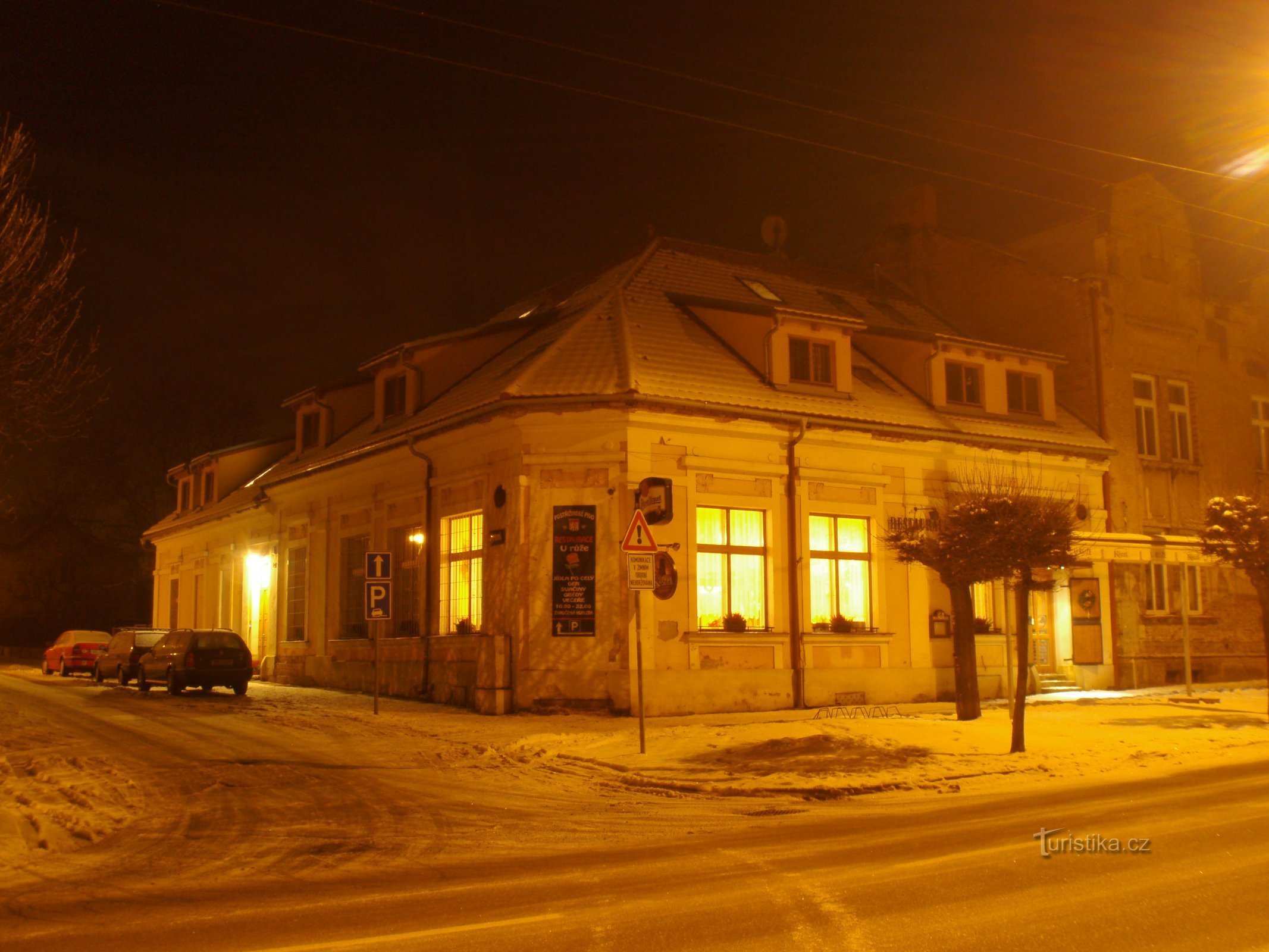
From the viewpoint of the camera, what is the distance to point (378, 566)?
19734 mm

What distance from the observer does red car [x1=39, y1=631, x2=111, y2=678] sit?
3575 cm

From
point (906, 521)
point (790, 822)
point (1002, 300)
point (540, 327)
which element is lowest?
point (790, 822)

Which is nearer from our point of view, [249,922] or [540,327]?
[249,922]

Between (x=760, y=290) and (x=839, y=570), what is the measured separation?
7.85 meters

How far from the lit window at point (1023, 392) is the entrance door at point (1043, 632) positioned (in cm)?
448

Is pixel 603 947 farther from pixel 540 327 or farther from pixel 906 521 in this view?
pixel 540 327

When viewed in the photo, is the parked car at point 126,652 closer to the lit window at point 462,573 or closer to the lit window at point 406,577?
the lit window at point 406,577

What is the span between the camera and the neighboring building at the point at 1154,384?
28.0 m

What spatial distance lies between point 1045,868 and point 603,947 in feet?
12.0

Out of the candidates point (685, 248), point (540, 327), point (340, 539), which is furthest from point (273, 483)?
point (685, 248)

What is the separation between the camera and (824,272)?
31797mm

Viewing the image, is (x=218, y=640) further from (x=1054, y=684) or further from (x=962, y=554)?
(x=1054, y=684)

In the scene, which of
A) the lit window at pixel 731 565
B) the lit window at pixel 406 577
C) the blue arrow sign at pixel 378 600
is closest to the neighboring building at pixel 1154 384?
the lit window at pixel 731 565

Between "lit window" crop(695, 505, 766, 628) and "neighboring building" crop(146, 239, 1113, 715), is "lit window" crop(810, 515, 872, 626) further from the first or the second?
"lit window" crop(695, 505, 766, 628)
